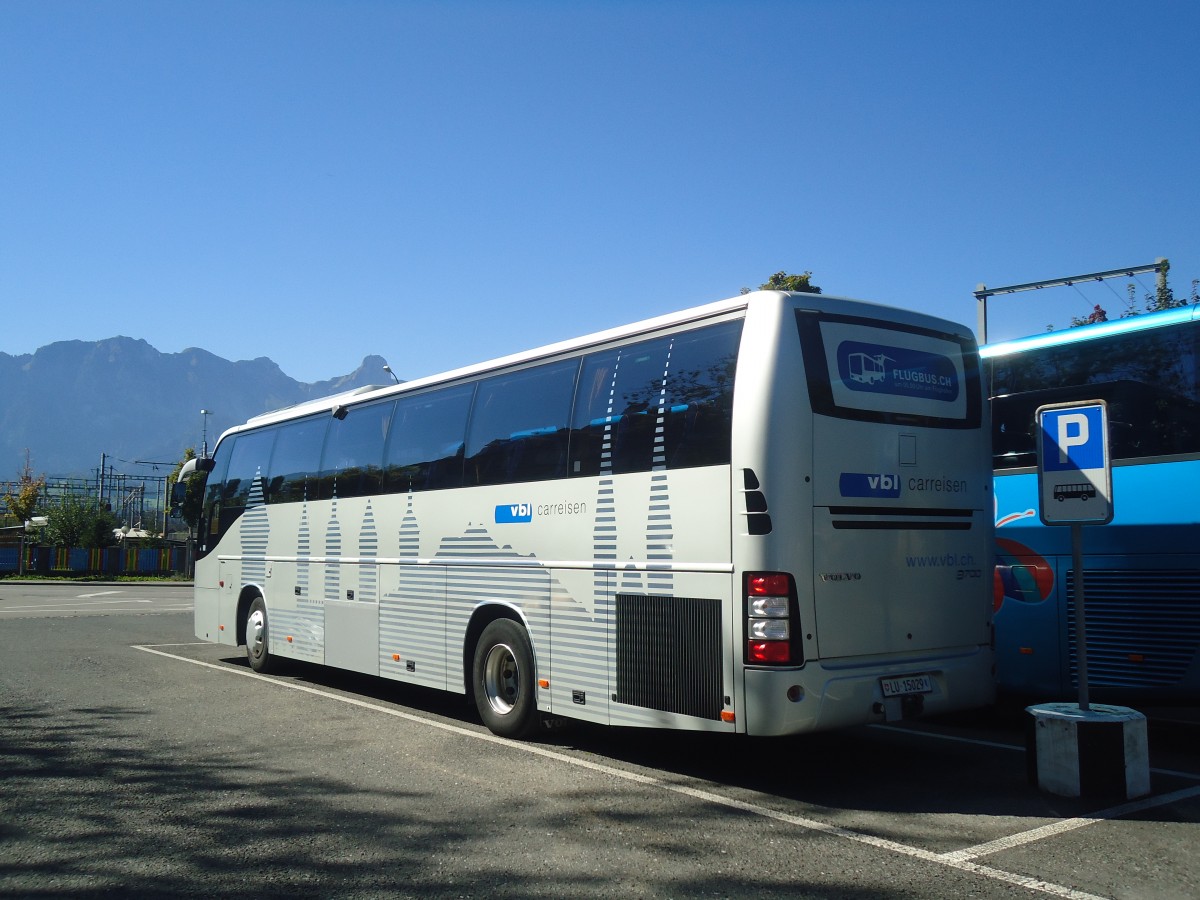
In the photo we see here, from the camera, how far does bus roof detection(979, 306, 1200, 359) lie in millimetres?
8088

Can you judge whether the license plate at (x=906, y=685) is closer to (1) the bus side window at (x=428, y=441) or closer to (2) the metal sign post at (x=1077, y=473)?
(2) the metal sign post at (x=1077, y=473)

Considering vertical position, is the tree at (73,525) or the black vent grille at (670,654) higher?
the tree at (73,525)

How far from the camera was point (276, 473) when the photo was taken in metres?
12.9

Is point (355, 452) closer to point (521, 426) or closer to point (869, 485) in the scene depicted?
point (521, 426)

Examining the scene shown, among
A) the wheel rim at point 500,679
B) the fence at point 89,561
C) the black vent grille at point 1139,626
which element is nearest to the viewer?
the black vent grille at point 1139,626

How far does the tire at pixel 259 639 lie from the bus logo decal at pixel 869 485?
869cm

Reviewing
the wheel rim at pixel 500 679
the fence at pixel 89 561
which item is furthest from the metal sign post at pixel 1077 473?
the fence at pixel 89 561

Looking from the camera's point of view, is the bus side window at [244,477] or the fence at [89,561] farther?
the fence at [89,561]

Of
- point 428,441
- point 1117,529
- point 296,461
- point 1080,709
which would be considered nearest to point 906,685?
point 1080,709

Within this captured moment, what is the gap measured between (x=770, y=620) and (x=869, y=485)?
4.10 feet

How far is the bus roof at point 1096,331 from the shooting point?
8088mm

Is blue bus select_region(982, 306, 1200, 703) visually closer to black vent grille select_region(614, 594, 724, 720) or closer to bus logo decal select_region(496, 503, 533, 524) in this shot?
black vent grille select_region(614, 594, 724, 720)

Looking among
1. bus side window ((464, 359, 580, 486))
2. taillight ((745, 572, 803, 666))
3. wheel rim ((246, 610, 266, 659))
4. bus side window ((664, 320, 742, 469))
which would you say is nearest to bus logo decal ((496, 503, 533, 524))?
bus side window ((464, 359, 580, 486))

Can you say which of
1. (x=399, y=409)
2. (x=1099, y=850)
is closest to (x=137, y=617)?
(x=399, y=409)
